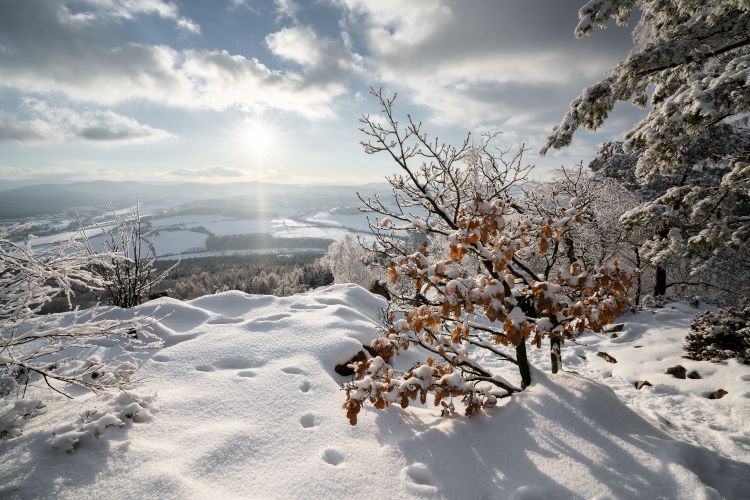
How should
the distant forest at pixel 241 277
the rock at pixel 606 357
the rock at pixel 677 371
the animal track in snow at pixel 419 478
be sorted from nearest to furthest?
the animal track in snow at pixel 419 478 → the rock at pixel 677 371 → the rock at pixel 606 357 → the distant forest at pixel 241 277

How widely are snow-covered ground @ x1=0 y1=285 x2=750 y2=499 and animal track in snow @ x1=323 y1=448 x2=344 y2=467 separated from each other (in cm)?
1

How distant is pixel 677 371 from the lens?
18.7 feet

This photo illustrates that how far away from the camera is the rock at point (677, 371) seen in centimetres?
564

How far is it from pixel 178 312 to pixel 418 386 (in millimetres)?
5563

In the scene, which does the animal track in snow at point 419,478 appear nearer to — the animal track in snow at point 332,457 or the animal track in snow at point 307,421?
the animal track in snow at point 332,457

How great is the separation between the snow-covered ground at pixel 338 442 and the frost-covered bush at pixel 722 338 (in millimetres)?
791

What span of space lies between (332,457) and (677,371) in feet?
20.1

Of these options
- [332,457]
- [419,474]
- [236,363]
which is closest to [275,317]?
[236,363]

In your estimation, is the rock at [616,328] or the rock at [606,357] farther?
the rock at [616,328]

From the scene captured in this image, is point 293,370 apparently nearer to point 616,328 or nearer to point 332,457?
point 332,457

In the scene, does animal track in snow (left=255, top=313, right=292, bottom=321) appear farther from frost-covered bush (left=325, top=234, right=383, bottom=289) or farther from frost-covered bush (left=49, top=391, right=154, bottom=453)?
frost-covered bush (left=325, top=234, right=383, bottom=289)

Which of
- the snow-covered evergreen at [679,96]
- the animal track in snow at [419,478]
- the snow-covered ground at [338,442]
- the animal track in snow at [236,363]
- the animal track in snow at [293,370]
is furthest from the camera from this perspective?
the animal track in snow at [236,363]

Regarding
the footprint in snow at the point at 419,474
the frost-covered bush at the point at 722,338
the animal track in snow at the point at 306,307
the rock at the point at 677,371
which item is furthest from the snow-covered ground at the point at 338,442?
the animal track in snow at the point at 306,307

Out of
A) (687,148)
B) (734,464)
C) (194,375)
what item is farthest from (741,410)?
(687,148)
